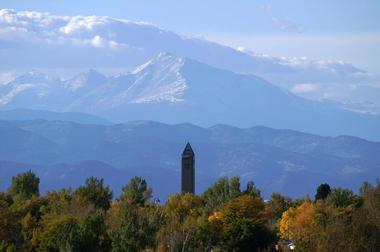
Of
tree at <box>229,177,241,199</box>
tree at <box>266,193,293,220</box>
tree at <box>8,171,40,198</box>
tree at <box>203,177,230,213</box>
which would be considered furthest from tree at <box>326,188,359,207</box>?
tree at <box>8,171,40,198</box>

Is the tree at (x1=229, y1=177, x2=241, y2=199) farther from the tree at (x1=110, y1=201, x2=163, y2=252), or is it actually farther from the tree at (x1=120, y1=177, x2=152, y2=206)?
the tree at (x1=110, y1=201, x2=163, y2=252)

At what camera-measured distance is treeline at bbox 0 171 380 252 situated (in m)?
59.1

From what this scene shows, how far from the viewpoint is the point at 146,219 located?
Result: 213 ft

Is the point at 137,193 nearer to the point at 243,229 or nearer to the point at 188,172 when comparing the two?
the point at 188,172

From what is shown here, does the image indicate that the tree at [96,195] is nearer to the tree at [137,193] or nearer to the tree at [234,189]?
the tree at [137,193]

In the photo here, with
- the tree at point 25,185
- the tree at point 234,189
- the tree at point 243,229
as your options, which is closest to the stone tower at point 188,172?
the tree at point 234,189

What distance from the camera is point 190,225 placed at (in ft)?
220

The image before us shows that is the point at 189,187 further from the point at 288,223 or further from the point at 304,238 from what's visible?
the point at 304,238

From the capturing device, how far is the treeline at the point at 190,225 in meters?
59.1

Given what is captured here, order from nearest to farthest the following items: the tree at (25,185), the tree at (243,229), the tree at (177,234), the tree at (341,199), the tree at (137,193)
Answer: the tree at (177,234) < the tree at (243,229) < the tree at (341,199) < the tree at (137,193) < the tree at (25,185)

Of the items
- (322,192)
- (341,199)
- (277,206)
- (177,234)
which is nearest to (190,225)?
(177,234)

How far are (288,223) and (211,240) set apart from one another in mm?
6557

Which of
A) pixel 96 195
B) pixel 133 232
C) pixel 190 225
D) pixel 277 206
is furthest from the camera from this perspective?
pixel 96 195

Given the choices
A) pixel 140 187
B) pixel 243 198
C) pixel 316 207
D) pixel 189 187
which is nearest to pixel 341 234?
pixel 316 207
